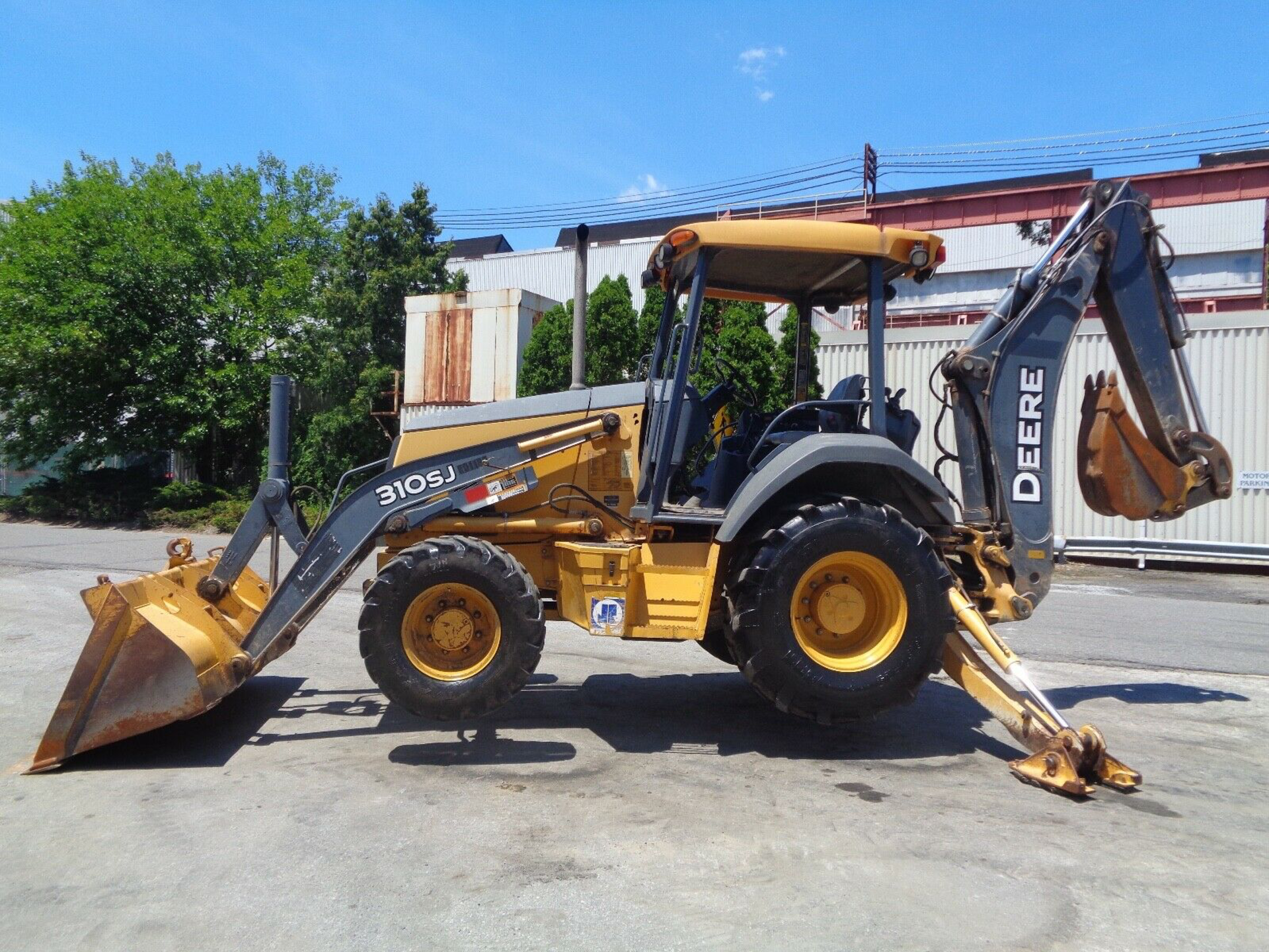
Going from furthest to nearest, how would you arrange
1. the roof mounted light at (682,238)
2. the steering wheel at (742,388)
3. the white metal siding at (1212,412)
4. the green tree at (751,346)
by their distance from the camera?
the white metal siding at (1212,412) < the green tree at (751,346) < the steering wheel at (742,388) < the roof mounted light at (682,238)

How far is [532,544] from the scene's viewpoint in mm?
5773

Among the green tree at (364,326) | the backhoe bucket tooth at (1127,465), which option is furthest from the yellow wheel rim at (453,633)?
the green tree at (364,326)

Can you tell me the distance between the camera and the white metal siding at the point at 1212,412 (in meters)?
14.9

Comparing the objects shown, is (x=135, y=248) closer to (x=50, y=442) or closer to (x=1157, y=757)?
(x=50, y=442)

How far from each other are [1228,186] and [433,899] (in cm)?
2371

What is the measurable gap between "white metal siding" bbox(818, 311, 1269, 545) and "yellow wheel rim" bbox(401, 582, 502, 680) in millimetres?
10714

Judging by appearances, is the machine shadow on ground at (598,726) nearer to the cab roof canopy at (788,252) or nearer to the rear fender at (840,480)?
the rear fender at (840,480)

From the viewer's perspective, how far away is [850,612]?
528 cm

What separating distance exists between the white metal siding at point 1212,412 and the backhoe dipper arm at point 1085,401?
8.09m

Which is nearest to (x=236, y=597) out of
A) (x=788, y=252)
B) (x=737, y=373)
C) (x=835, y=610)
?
(x=737, y=373)

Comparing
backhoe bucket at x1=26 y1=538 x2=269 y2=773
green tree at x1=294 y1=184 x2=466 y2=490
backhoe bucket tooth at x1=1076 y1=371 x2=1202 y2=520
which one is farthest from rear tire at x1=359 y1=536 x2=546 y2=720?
green tree at x1=294 y1=184 x2=466 y2=490

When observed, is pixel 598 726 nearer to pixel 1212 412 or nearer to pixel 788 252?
pixel 788 252

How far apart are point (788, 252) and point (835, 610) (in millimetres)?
2025

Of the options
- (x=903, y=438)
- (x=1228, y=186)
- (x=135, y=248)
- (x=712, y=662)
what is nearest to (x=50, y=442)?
(x=135, y=248)
